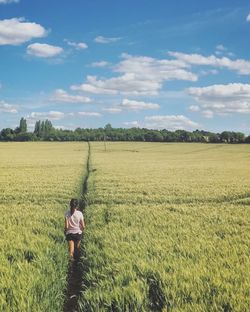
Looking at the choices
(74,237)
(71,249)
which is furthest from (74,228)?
(71,249)

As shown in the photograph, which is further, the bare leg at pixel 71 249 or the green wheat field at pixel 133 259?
the bare leg at pixel 71 249

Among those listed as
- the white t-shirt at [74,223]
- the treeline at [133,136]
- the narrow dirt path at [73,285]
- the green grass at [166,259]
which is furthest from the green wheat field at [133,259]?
the treeline at [133,136]

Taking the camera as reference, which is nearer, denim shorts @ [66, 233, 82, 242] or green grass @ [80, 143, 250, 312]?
green grass @ [80, 143, 250, 312]

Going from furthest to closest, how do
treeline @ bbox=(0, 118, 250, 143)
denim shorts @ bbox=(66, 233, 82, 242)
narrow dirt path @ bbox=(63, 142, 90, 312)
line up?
1. treeline @ bbox=(0, 118, 250, 143)
2. denim shorts @ bbox=(66, 233, 82, 242)
3. narrow dirt path @ bbox=(63, 142, 90, 312)

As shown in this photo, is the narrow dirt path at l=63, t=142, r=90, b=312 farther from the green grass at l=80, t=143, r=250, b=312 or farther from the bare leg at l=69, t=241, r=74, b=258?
the green grass at l=80, t=143, r=250, b=312

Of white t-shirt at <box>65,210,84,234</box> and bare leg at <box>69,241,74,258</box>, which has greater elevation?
white t-shirt at <box>65,210,84,234</box>

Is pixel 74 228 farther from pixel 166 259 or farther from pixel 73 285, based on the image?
pixel 166 259

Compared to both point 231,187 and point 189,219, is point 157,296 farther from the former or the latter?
point 231,187

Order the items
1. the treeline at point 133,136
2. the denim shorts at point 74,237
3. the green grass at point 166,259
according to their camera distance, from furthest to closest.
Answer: the treeline at point 133,136
the denim shorts at point 74,237
the green grass at point 166,259

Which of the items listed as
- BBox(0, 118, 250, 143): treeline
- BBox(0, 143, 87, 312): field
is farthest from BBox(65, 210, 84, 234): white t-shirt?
BBox(0, 118, 250, 143): treeline

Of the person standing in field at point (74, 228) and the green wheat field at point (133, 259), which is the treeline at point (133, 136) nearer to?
the green wheat field at point (133, 259)

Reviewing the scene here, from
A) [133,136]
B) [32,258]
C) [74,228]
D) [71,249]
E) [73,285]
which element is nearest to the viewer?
[73,285]

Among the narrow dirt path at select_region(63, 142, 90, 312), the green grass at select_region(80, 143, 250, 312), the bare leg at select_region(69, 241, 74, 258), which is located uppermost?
the green grass at select_region(80, 143, 250, 312)

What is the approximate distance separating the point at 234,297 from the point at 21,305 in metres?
3.66
